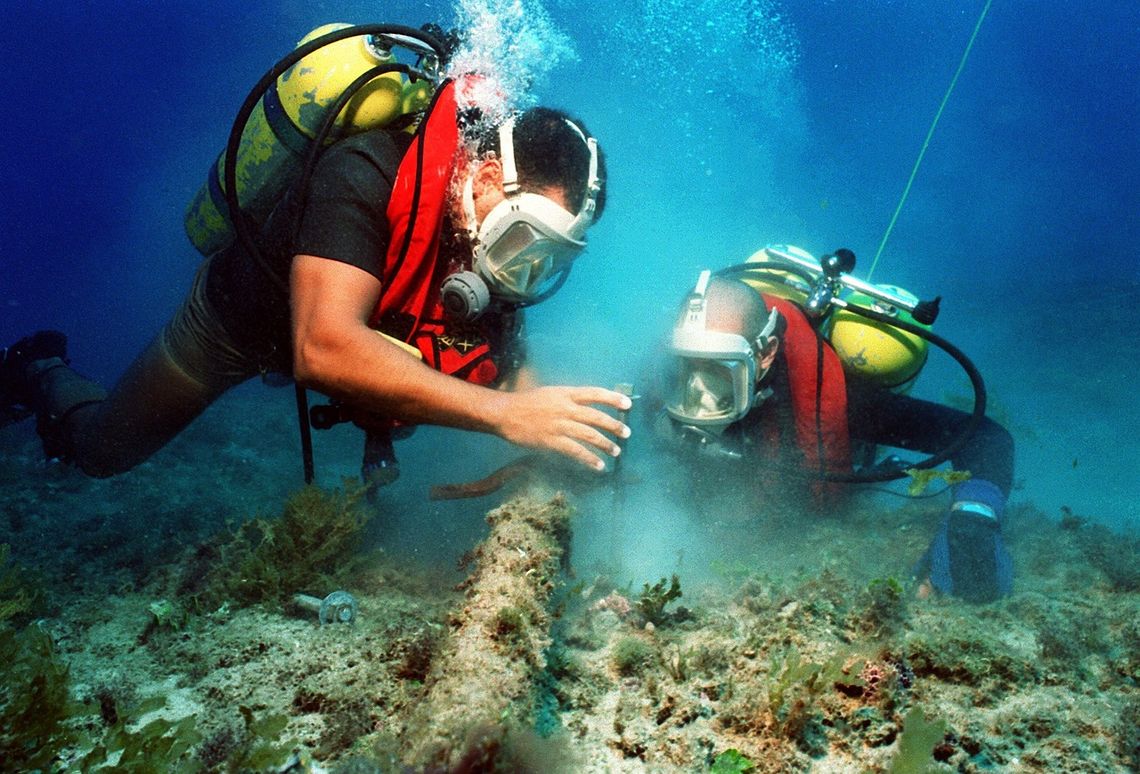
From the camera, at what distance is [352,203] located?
2734 mm

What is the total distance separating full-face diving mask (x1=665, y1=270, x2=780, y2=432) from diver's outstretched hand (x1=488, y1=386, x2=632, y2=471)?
7.30 ft

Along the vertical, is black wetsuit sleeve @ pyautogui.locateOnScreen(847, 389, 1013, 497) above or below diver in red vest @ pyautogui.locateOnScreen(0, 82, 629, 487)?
above

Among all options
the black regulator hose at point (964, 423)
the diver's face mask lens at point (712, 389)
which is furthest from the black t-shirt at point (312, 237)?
the black regulator hose at point (964, 423)

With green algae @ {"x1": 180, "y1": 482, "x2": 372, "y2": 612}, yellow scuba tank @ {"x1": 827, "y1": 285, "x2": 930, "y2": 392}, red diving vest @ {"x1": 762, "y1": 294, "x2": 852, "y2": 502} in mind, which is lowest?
A: green algae @ {"x1": 180, "y1": 482, "x2": 372, "y2": 612}

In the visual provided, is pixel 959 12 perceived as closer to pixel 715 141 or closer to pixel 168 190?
pixel 715 141

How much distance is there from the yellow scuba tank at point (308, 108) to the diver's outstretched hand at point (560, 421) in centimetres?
219

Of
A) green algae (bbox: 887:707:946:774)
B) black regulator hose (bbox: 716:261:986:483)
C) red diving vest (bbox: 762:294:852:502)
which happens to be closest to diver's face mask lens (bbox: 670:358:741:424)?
red diving vest (bbox: 762:294:852:502)

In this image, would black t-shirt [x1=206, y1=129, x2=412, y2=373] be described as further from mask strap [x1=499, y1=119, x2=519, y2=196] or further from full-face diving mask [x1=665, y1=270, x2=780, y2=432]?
full-face diving mask [x1=665, y1=270, x2=780, y2=432]

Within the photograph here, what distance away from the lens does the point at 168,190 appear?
5500 centimetres

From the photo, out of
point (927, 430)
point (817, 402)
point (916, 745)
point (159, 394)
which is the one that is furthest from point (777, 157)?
point (916, 745)

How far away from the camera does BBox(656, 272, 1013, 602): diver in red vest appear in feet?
14.1

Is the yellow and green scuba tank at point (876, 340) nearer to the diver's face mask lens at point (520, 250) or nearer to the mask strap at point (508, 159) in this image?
the diver's face mask lens at point (520, 250)

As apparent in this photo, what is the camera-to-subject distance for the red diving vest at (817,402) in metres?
4.84

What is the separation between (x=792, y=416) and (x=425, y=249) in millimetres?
3620
